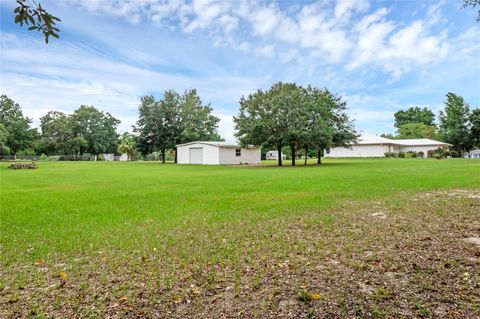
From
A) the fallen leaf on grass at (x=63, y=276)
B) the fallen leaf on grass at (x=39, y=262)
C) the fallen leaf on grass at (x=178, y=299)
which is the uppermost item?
the fallen leaf on grass at (x=178, y=299)

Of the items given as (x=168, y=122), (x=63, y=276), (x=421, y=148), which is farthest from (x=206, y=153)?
(x=421, y=148)

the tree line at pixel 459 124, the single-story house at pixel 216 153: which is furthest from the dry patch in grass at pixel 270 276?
the tree line at pixel 459 124

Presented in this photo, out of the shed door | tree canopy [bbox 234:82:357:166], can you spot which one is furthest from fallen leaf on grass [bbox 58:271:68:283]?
the shed door

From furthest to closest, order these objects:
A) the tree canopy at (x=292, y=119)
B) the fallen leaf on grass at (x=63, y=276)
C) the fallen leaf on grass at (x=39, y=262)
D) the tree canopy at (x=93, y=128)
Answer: the tree canopy at (x=93, y=128)
the tree canopy at (x=292, y=119)
the fallen leaf on grass at (x=39, y=262)
the fallen leaf on grass at (x=63, y=276)

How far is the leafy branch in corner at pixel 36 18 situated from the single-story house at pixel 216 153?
3358 centimetres

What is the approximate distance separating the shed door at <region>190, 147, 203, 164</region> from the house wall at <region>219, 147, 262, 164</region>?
333cm

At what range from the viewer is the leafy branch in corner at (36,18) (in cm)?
271

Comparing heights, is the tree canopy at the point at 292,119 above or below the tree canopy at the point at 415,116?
below

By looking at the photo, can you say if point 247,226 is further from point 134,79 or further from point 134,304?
point 134,79

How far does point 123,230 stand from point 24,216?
10.0 feet

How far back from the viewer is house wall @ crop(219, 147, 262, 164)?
37125 millimetres

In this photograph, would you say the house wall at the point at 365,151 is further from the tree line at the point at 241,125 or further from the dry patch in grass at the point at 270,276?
the dry patch in grass at the point at 270,276

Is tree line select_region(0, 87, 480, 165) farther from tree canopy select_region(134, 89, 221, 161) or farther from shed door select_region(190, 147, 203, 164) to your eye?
shed door select_region(190, 147, 203, 164)

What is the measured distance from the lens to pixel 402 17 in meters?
14.3
